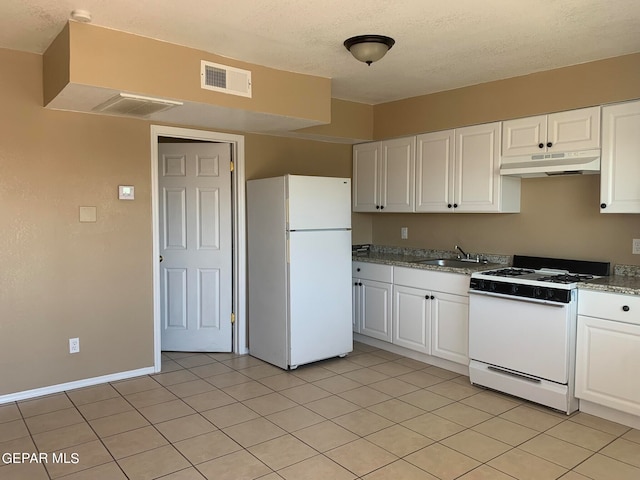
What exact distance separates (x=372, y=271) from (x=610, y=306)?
2.13 metres

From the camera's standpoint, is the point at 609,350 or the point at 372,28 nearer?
the point at 372,28

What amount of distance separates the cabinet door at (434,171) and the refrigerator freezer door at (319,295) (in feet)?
2.69

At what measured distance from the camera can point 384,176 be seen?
4973 millimetres

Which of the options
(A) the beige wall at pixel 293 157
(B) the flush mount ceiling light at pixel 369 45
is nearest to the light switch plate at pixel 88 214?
(A) the beige wall at pixel 293 157

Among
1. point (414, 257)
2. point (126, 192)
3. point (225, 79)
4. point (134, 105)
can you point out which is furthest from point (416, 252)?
point (134, 105)

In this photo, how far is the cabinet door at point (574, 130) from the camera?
11.2 feet

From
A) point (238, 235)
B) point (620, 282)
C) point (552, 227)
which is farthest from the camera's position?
point (238, 235)

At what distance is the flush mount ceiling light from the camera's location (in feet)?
9.84

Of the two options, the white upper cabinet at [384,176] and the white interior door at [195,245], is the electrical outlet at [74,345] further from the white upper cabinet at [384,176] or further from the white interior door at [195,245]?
the white upper cabinet at [384,176]

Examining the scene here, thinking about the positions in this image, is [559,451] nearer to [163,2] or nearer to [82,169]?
[163,2]

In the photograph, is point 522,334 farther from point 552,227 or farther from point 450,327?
point 552,227

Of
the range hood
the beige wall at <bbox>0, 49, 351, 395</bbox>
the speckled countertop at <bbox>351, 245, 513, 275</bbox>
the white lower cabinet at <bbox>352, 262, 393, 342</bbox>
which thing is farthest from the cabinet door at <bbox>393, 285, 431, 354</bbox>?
the beige wall at <bbox>0, 49, 351, 395</bbox>

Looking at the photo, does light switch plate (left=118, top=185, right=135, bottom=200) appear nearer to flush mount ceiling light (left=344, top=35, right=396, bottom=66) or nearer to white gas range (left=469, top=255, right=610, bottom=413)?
flush mount ceiling light (left=344, top=35, right=396, bottom=66)

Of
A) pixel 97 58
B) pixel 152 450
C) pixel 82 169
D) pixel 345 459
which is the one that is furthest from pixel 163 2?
pixel 345 459
